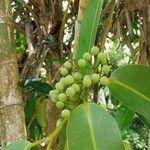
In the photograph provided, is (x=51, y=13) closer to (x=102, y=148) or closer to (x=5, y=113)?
(x=5, y=113)

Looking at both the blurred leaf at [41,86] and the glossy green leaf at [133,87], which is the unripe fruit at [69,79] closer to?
the glossy green leaf at [133,87]

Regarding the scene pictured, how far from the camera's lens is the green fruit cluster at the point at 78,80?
0.69 m

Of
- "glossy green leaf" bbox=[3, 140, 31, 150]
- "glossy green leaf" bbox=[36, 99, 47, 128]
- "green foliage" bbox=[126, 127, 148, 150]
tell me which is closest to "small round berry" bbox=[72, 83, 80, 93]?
"glossy green leaf" bbox=[3, 140, 31, 150]

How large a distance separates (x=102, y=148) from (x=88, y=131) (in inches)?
1.5

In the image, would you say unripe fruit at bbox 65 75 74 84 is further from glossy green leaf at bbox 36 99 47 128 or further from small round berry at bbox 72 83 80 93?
glossy green leaf at bbox 36 99 47 128

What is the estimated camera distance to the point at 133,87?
766 mm

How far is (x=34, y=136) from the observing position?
1.43 meters

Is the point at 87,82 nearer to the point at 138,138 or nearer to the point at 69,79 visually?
the point at 69,79

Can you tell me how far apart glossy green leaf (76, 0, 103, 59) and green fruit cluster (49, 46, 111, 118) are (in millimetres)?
24

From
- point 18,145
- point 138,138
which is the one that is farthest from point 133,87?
point 138,138

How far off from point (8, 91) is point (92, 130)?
0.25 m

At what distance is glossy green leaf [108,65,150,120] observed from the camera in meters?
0.75

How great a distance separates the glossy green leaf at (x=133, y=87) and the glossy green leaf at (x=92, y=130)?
0.25 ft

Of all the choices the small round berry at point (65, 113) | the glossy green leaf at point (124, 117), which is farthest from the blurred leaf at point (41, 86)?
the small round berry at point (65, 113)
